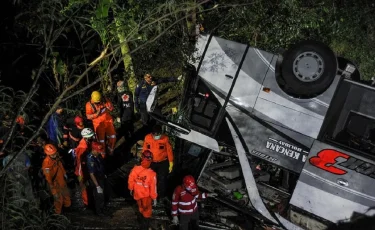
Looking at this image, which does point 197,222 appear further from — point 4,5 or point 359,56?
point 359,56

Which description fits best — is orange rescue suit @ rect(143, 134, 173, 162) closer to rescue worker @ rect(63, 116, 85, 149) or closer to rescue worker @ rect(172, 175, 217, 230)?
rescue worker @ rect(172, 175, 217, 230)

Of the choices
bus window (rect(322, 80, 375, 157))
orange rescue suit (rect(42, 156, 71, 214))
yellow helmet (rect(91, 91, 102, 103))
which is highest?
bus window (rect(322, 80, 375, 157))

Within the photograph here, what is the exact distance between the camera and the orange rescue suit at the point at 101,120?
830 centimetres

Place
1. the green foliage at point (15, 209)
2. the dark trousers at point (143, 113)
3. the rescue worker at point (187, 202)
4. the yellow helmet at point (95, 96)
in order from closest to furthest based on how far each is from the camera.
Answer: the green foliage at point (15, 209) → the rescue worker at point (187, 202) → the yellow helmet at point (95, 96) → the dark trousers at point (143, 113)

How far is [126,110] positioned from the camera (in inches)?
375

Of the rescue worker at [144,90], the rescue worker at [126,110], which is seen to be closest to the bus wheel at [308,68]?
the rescue worker at [144,90]

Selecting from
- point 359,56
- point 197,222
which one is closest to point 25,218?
point 197,222

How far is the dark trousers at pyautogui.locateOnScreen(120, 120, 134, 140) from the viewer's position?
973cm

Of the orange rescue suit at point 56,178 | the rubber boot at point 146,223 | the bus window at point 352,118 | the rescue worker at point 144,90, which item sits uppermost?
the bus window at point 352,118

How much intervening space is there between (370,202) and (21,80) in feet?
29.5

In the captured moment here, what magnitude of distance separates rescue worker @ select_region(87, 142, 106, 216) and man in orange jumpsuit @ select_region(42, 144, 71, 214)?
47 centimetres

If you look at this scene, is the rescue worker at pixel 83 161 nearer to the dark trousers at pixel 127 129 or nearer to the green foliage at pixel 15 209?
the green foliage at pixel 15 209

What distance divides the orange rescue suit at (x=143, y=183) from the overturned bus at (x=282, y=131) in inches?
33.9

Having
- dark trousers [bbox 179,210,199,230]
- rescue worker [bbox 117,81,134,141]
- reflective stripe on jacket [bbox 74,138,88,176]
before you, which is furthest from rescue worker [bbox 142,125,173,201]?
rescue worker [bbox 117,81,134,141]
